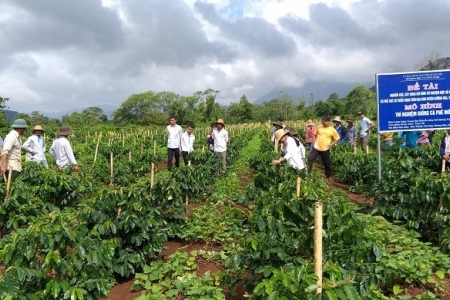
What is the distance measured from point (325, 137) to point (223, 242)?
4649 millimetres

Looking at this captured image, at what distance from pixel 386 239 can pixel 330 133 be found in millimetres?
4517

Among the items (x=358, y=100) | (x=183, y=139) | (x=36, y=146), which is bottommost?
(x=36, y=146)

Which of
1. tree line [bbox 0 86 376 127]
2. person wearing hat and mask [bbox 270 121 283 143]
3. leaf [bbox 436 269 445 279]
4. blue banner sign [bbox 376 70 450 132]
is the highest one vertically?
tree line [bbox 0 86 376 127]

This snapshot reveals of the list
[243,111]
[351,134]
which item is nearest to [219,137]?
[351,134]

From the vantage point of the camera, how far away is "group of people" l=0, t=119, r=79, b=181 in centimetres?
675

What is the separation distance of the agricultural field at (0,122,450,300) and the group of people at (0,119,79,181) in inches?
11.7

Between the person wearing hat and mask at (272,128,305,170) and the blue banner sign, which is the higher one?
the blue banner sign

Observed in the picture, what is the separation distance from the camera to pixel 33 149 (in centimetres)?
755

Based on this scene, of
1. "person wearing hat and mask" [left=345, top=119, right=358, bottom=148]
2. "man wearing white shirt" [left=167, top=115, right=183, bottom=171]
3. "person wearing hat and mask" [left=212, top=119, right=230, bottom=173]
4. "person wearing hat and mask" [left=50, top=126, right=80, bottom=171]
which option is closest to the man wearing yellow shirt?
"person wearing hat and mask" [left=212, top=119, right=230, bottom=173]

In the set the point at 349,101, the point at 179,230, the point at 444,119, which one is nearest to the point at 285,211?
the point at 179,230

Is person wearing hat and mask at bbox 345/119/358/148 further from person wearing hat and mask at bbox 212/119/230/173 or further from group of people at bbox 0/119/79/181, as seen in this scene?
group of people at bbox 0/119/79/181

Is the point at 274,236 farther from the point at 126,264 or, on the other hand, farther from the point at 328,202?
the point at 126,264

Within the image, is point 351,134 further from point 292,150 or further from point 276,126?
point 292,150

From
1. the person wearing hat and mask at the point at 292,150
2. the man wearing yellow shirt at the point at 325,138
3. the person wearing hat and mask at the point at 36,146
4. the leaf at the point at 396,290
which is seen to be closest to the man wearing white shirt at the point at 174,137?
the person wearing hat and mask at the point at 36,146
